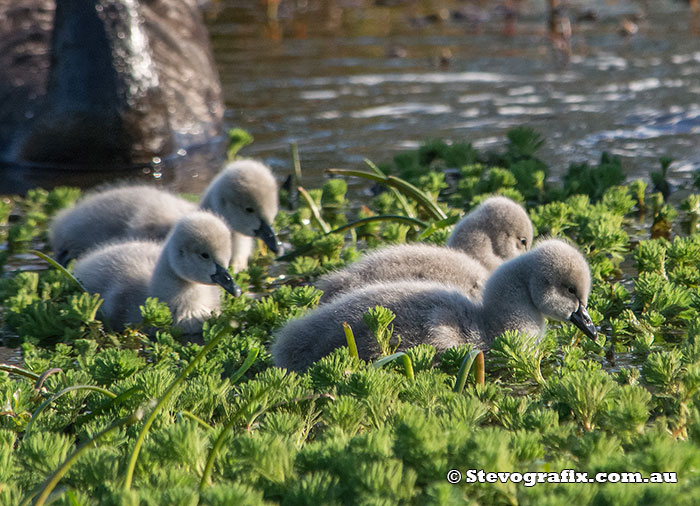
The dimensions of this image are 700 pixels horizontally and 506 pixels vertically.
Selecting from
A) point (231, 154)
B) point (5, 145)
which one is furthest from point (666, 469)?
point (5, 145)

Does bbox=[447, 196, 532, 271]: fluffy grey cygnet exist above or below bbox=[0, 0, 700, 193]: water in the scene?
above

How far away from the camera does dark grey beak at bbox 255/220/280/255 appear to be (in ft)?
18.8

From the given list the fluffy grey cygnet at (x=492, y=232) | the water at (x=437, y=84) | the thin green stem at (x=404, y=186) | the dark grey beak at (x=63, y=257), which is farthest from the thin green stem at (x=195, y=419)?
the water at (x=437, y=84)

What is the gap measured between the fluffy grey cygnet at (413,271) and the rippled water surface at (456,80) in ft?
10.7

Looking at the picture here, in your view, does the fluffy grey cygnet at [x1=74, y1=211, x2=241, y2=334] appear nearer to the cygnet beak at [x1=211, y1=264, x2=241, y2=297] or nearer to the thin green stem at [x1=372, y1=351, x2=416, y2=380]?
the cygnet beak at [x1=211, y1=264, x2=241, y2=297]

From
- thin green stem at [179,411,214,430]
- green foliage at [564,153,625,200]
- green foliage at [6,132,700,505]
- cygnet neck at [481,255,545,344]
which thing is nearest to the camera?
green foliage at [6,132,700,505]

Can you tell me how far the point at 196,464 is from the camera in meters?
3.13

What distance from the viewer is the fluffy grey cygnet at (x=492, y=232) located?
4996 mm

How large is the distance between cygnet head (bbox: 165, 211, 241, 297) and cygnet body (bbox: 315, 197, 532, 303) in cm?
48

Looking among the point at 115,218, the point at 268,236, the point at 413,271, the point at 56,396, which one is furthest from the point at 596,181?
the point at 56,396

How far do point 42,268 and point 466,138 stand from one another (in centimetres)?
393

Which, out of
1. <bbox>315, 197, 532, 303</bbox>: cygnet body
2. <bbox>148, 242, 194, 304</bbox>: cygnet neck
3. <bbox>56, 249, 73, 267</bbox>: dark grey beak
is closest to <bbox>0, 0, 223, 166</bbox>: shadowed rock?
<bbox>56, 249, 73, 267</bbox>: dark grey beak

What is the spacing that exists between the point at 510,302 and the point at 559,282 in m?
0.21

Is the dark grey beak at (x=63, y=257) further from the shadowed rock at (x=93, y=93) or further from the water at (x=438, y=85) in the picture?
the shadowed rock at (x=93, y=93)
